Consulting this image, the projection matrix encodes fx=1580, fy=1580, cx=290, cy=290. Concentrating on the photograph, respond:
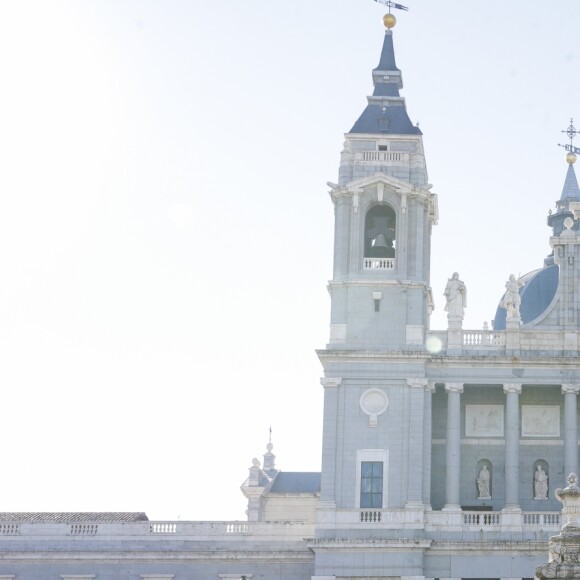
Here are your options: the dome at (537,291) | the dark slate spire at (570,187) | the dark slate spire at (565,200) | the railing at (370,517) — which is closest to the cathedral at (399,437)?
the railing at (370,517)

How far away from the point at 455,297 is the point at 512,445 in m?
5.52

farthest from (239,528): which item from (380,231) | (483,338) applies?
(380,231)

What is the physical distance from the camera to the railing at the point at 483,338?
5519cm

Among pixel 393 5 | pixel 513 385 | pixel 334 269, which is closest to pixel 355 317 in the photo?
pixel 334 269

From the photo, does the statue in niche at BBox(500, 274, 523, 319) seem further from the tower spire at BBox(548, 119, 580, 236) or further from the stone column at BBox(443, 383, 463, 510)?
the tower spire at BBox(548, 119, 580, 236)

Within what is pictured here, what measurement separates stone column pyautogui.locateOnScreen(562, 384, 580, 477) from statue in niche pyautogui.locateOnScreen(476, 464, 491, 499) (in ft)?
8.97

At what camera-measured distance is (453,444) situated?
54281 mm

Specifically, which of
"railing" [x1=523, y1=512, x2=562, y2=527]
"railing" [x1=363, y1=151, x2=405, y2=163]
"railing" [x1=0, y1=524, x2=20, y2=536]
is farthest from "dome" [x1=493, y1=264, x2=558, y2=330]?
"railing" [x1=0, y1=524, x2=20, y2=536]

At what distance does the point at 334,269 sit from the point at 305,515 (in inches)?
1178

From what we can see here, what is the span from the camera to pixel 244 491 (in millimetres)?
82750

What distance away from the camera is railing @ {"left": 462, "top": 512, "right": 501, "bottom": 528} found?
52.8m

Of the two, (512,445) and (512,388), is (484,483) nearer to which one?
(512,445)

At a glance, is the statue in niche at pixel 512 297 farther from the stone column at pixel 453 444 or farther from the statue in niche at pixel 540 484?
the statue in niche at pixel 540 484

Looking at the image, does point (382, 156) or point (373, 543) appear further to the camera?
point (382, 156)
